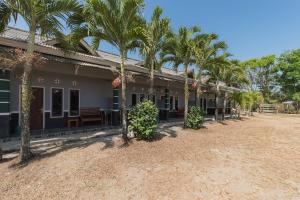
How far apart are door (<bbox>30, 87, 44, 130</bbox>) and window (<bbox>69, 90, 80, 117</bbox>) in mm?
1834

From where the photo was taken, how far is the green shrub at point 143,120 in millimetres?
11188

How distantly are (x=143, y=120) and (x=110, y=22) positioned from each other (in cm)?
423

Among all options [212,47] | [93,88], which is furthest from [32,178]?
[212,47]

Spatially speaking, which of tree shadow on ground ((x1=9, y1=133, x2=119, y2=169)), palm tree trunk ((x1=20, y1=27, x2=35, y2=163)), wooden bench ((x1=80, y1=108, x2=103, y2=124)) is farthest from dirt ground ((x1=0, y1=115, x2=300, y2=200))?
wooden bench ((x1=80, y1=108, x2=103, y2=124))

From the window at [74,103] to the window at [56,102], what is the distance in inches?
27.0

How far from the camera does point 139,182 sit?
6.99 m

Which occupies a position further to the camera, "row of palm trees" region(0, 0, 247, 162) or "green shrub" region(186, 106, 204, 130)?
"green shrub" region(186, 106, 204, 130)

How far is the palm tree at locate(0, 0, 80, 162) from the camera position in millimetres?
7699

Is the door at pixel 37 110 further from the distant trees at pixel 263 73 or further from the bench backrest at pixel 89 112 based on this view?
the distant trees at pixel 263 73

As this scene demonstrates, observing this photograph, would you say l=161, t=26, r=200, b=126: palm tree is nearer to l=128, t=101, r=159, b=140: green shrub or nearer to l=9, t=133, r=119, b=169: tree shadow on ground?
l=128, t=101, r=159, b=140: green shrub

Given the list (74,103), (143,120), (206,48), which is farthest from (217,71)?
(143,120)

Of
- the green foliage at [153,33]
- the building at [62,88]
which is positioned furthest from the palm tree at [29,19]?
the green foliage at [153,33]

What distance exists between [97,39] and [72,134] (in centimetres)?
460

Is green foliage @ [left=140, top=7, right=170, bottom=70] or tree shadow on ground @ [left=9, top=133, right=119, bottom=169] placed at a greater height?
green foliage @ [left=140, top=7, right=170, bottom=70]
